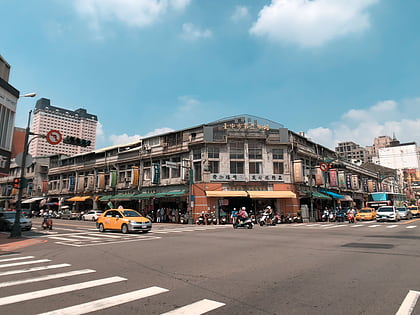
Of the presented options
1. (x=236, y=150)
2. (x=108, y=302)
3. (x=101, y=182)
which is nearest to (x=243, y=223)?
(x=236, y=150)

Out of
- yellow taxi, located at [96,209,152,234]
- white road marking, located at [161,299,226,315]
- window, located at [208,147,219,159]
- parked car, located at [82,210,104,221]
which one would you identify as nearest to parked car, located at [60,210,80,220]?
parked car, located at [82,210,104,221]

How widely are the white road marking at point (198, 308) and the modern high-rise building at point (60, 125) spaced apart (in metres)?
149

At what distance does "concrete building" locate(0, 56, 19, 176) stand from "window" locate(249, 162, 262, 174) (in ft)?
72.8

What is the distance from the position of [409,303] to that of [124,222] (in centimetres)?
1576

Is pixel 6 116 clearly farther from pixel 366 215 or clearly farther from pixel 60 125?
pixel 60 125

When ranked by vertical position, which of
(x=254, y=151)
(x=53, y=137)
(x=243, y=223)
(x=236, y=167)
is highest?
(x=254, y=151)

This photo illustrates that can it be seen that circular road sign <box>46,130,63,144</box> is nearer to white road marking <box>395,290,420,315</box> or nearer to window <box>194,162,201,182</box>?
white road marking <box>395,290,420,315</box>

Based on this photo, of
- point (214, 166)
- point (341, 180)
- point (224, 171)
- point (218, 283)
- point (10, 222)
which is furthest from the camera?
point (341, 180)

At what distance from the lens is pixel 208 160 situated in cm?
3119

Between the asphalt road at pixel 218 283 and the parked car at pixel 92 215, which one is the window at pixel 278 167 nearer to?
the parked car at pixel 92 215

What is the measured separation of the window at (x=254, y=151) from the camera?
3186 cm

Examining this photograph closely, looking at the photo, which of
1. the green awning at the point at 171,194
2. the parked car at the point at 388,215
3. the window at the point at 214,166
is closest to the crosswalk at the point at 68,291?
the green awning at the point at 171,194

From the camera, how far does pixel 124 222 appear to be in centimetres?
1761

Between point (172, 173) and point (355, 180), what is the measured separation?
33.4 meters
